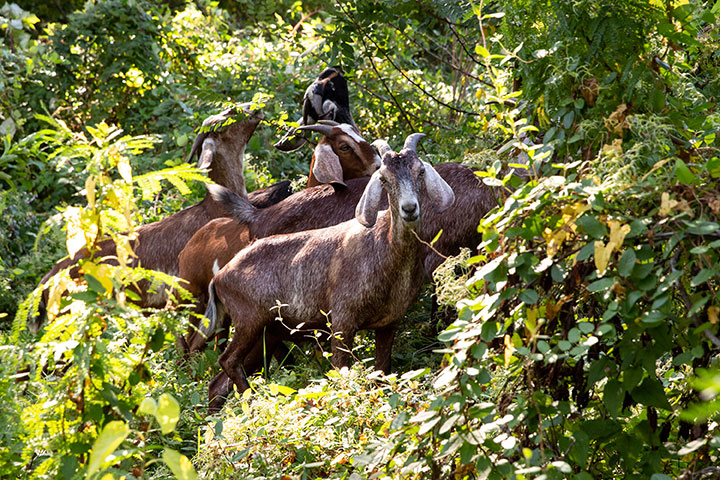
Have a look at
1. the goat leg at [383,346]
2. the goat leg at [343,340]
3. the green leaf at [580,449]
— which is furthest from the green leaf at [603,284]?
the goat leg at [383,346]

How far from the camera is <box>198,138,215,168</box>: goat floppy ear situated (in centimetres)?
756

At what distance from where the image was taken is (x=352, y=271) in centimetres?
544

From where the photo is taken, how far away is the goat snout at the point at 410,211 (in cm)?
480

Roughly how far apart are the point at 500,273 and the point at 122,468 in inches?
50.5

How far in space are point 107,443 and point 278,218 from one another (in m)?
4.21

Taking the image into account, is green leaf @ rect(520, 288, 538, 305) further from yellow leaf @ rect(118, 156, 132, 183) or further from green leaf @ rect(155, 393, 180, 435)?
yellow leaf @ rect(118, 156, 132, 183)

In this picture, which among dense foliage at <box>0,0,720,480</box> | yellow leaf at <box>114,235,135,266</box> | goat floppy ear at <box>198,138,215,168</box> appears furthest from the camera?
goat floppy ear at <box>198,138,215,168</box>

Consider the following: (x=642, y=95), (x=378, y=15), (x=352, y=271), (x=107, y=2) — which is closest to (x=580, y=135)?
(x=642, y=95)

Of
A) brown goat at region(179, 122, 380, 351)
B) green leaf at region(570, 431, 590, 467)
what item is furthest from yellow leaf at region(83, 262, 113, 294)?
brown goat at region(179, 122, 380, 351)

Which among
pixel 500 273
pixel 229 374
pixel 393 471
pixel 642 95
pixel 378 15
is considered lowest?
pixel 229 374

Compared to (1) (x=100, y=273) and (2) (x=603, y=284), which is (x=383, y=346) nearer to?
(1) (x=100, y=273)

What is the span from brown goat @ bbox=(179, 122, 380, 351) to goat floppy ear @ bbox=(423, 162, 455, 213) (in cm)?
139

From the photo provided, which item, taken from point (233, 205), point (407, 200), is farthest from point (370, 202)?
point (233, 205)

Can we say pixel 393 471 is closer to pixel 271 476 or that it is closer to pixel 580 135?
pixel 271 476
